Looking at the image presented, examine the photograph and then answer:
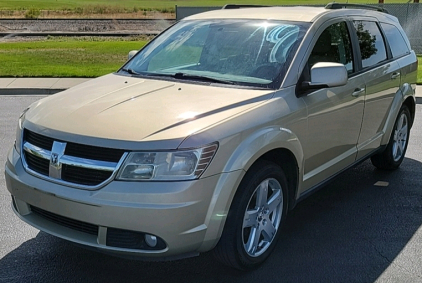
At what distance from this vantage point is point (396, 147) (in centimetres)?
593

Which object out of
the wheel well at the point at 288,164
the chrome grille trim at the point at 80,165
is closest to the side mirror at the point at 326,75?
the wheel well at the point at 288,164

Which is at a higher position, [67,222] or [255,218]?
[67,222]

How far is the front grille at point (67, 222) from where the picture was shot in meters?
3.20

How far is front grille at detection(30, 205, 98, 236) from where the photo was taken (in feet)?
10.5

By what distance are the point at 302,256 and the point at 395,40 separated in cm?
302

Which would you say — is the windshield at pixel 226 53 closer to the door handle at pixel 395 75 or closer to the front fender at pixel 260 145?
the front fender at pixel 260 145

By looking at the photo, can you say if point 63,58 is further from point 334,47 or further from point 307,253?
point 307,253

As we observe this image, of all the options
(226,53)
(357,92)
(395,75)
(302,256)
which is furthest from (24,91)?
(302,256)

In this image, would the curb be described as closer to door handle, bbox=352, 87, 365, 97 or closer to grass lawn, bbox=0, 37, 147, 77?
grass lawn, bbox=0, 37, 147, 77

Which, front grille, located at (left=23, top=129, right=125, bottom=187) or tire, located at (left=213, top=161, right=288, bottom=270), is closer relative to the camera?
front grille, located at (left=23, top=129, right=125, bottom=187)

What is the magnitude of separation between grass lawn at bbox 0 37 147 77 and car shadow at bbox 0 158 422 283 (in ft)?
29.2

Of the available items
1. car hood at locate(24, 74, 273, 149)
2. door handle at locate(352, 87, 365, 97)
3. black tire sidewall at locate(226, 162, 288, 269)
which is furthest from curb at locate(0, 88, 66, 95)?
black tire sidewall at locate(226, 162, 288, 269)

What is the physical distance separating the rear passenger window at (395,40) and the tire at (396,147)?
628mm

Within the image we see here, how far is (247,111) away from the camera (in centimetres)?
348
